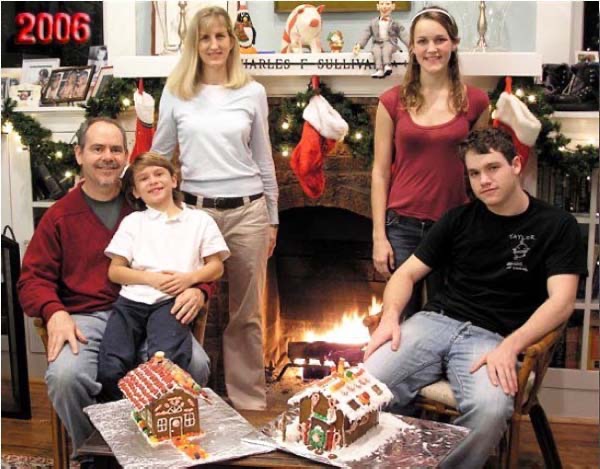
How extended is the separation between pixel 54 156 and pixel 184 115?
977 millimetres

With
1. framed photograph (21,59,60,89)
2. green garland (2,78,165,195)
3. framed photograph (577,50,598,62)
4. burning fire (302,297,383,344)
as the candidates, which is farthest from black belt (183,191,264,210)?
framed photograph (577,50,598,62)

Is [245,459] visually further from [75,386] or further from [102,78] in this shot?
[102,78]

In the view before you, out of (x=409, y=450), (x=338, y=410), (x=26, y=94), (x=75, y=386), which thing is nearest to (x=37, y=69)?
(x=26, y=94)

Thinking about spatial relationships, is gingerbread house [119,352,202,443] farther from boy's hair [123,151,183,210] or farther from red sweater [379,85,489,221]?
red sweater [379,85,489,221]

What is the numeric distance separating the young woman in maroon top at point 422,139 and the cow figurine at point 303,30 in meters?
0.64

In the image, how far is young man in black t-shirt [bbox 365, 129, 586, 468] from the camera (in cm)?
221

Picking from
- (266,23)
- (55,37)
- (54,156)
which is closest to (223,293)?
(54,156)

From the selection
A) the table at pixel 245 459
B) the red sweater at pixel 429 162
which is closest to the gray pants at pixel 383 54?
the red sweater at pixel 429 162

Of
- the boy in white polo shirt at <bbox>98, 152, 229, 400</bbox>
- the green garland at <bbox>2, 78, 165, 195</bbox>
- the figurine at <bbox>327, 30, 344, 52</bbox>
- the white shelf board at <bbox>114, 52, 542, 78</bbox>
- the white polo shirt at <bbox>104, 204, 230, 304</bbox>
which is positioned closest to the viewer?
the boy in white polo shirt at <bbox>98, 152, 229, 400</bbox>

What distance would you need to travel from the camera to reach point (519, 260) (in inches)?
91.0

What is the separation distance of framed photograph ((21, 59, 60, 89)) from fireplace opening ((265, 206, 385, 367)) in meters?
1.25

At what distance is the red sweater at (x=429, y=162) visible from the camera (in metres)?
2.48

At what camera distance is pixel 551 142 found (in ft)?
9.71

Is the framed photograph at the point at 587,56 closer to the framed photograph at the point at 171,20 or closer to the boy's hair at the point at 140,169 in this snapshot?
the framed photograph at the point at 171,20
